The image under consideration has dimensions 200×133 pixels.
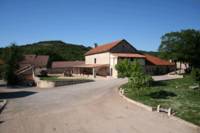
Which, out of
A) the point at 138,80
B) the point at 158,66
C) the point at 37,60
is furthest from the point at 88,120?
the point at 37,60

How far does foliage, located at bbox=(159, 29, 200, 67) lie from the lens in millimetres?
47500

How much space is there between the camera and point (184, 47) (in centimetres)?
4812

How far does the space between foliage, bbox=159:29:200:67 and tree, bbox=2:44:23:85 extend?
3477 centimetres

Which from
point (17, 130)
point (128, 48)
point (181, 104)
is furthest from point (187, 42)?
point (17, 130)

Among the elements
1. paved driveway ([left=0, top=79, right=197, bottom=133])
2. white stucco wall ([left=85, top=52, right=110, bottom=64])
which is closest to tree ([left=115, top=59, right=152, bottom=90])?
paved driveway ([left=0, top=79, right=197, bottom=133])

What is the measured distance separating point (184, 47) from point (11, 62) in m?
38.1

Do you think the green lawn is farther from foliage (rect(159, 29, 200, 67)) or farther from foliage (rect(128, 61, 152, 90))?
foliage (rect(159, 29, 200, 67))

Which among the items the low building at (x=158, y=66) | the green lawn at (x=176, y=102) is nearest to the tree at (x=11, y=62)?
the green lawn at (x=176, y=102)

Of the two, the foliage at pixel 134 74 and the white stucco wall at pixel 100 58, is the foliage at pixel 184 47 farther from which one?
the foliage at pixel 134 74

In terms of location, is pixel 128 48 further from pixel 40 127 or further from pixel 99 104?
pixel 40 127

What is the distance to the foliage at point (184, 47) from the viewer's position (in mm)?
47500

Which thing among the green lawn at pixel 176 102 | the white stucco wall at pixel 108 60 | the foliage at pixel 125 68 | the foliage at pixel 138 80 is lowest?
the green lawn at pixel 176 102

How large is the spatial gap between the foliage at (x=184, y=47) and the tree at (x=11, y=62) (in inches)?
1369

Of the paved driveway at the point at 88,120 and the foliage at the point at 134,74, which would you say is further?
the foliage at the point at 134,74
